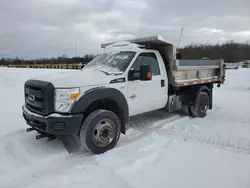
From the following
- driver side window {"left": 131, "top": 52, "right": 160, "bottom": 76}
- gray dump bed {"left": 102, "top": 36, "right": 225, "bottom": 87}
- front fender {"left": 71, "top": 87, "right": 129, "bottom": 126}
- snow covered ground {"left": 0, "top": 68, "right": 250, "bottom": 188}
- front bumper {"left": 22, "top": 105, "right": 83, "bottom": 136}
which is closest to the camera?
snow covered ground {"left": 0, "top": 68, "right": 250, "bottom": 188}

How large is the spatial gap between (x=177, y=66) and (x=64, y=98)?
3.25 metres

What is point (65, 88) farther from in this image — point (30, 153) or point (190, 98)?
point (190, 98)

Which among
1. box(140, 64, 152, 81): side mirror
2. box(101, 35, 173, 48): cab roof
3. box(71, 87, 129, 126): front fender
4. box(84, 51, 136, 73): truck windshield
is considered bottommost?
box(71, 87, 129, 126): front fender

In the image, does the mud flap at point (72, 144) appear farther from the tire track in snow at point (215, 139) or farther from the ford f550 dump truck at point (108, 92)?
the tire track in snow at point (215, 139)

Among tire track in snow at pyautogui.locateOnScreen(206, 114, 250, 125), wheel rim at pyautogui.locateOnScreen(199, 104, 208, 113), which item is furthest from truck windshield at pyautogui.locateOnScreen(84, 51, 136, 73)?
tire track in snow at pyautogui.locateOnScreen(206, 114, 250, 125)

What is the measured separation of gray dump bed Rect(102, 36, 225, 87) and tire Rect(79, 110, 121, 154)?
2274mm

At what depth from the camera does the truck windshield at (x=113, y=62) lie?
194 inches

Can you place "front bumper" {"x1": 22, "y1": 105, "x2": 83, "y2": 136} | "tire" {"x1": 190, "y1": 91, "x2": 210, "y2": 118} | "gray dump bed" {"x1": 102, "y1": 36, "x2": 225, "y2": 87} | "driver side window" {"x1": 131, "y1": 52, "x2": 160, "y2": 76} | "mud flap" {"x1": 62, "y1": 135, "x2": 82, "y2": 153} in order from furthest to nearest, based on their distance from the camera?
"tire" {"x1": 190, "y1": 91, "x2": 210, "y2": 118}, "gray dump bed" {"x1": 102, "y1": 36, "x2": 225, "y2": 87}, "driver side window" {"x1": 131, "y1": 52, "x2": 160, "y2": 76}, "mud flap" {"x1": 62, "y1": 135, "x2": 82, "y2": 153}, "front bumper" {"x1": 22, "y1": 105, "x2": 83, "y2": 136}

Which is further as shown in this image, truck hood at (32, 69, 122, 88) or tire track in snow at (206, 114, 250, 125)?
tire track in snow at (206, 114, 250, 125)

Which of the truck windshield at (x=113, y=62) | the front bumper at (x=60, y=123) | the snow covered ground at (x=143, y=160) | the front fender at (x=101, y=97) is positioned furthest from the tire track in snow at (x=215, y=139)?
the front bumper at (x=60, y=123)

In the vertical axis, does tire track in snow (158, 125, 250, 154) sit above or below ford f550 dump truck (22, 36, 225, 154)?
below

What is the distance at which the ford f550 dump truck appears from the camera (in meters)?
3.96

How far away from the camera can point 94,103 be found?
14.7 ft

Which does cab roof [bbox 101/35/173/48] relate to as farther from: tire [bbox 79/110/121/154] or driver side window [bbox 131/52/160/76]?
tire [bbox 79/110/121/154]
